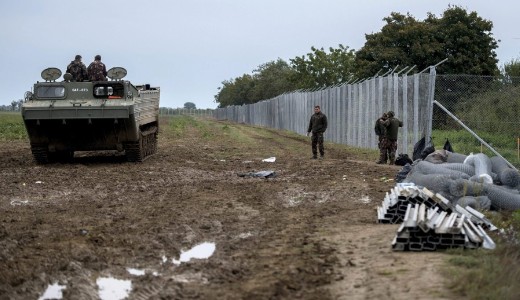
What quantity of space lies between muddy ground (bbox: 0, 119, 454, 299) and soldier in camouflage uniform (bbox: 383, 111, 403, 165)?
2.46 metres

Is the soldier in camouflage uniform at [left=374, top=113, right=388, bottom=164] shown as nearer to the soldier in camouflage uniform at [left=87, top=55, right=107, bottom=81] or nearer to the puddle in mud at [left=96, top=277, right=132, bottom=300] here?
the soldier in camouflage uniform at [left=87, top=55, right=107, bottom=81]

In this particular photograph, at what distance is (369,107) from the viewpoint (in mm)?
26656

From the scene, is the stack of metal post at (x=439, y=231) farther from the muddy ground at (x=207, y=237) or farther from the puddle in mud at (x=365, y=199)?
the puddle in mud at (x=365, y=199)

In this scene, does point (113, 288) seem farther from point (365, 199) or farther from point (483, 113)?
point (483, 113)

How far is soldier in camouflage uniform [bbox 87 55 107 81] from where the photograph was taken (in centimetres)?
2178

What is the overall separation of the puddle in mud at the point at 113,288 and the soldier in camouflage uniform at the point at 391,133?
13.9 m

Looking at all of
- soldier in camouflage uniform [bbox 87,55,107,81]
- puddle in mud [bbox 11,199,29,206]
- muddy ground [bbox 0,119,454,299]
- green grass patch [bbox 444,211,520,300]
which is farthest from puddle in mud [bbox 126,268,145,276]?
soldier in camouflage uniform [bbox 87,55,107,81]

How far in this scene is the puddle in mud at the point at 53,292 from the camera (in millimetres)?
6793

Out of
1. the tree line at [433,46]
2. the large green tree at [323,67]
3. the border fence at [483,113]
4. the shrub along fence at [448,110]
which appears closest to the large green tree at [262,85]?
the large green tree at [323,67]

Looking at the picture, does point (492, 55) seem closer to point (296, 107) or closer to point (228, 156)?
point (296, 107)

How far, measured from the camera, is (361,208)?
12.4 metres

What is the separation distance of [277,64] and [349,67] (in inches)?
1728

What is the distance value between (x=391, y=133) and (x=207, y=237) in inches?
455

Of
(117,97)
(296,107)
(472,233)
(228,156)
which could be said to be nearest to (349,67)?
(296,107)
